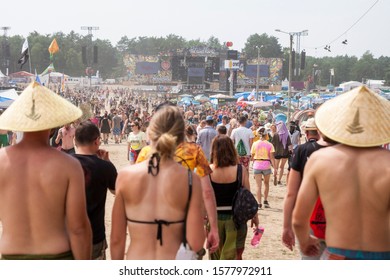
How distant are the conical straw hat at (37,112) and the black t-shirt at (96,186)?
788mm

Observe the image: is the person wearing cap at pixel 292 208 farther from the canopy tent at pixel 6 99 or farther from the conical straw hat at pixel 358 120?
the canopy tent at pixel 6 99

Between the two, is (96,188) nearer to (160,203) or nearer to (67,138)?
(160,203)

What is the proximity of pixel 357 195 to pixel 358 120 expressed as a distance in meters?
0.42

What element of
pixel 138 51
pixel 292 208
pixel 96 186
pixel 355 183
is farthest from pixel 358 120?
pixel 138 51

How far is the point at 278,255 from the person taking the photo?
7.36 m

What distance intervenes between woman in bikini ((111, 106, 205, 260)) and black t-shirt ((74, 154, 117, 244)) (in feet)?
3.48

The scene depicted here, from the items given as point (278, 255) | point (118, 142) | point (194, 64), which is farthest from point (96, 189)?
point (194, 64)

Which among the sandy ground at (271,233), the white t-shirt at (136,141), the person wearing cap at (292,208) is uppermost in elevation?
the person wearing cap at (292,208)

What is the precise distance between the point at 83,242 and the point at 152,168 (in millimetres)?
595

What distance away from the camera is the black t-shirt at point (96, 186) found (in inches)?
174

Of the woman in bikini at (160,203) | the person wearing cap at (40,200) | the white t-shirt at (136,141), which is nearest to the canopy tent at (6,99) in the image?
the white t-shirt at (136,141)

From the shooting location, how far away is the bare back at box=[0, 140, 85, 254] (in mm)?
3328

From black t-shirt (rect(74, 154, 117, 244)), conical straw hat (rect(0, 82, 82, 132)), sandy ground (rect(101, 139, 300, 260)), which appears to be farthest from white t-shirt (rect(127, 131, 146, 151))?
conical straw hat (rect(0, 82, 82, 132))

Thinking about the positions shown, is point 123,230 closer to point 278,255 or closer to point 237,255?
point 237,255
